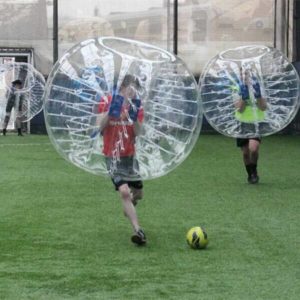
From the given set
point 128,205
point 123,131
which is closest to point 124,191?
point 128,205

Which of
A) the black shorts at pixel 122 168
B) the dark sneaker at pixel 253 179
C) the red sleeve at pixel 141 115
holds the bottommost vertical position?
the dark sneaker at pixel 253 179

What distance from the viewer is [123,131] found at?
22.3ft

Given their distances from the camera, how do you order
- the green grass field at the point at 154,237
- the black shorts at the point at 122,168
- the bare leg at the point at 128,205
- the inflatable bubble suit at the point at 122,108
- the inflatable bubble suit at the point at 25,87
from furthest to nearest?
the inflatable bubble suit at the point at 25,87, the bare leg at the point at 128,205, the black shorts at the point at 122,168, the inflatable bubble suit at the point at 122,108, the green grass field at the point at 154,237

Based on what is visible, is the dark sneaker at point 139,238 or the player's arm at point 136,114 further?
the dark sneaker at point 139,238

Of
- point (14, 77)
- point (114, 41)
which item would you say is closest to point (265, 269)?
point (114, 41)

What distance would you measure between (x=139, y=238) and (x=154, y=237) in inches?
20.2

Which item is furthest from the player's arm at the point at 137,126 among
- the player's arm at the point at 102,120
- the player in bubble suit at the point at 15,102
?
the player in bubble suit at the point at 15,102

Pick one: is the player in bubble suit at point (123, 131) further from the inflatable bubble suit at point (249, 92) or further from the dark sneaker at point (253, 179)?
the dark sneaker at point (253, 179)

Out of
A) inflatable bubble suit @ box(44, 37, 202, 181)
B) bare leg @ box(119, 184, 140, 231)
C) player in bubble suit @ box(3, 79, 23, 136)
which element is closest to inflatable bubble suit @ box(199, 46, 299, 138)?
inflatable bubble suit @ box(44, 37, 202, 181)

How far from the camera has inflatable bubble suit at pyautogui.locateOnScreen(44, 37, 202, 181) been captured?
670 cm

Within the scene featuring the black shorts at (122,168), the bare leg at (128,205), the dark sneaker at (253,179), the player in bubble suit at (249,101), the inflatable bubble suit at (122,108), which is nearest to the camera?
the inflatable bubble suit at (122,108)

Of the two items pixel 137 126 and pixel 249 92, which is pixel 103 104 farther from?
pixel 249 92

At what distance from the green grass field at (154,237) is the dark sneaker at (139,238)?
2.3 inches

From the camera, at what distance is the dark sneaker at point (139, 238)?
275 inches
